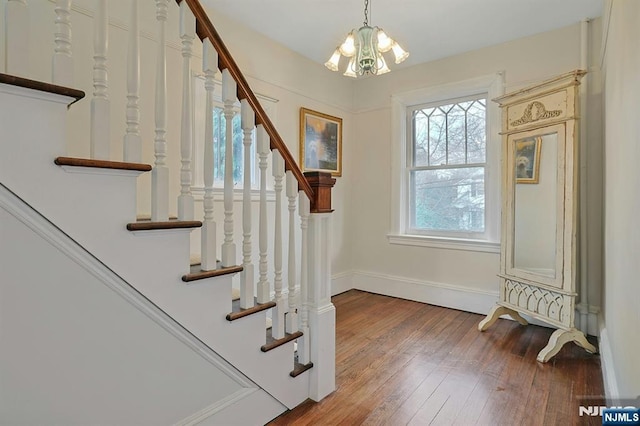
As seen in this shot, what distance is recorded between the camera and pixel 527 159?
2705 millimetres

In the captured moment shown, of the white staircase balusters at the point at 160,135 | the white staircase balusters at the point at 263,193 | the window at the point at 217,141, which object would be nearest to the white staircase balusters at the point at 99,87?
the white staircase balusters at the point at 160,135

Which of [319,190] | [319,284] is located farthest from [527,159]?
[319,284]

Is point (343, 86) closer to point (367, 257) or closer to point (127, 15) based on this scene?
point (367, 257)

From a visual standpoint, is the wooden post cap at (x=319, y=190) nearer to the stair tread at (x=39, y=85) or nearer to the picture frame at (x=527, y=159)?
the stair tread at (x=39, y=85)

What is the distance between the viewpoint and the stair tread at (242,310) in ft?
4.85

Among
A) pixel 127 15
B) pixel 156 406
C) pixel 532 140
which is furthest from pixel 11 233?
pixel 532 140

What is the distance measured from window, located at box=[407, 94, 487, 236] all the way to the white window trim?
8 centimetres

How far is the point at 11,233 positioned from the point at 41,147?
26 centimetres

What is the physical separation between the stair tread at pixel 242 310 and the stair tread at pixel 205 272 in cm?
19

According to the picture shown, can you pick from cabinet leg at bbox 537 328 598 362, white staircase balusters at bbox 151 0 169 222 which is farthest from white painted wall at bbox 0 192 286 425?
cabinet leg at bbox 537 328 598 362

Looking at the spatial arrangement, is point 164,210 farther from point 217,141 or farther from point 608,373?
point 608,373

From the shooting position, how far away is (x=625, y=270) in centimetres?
144

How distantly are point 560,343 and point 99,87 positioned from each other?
2.98m

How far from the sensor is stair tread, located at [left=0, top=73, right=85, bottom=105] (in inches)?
35.8
